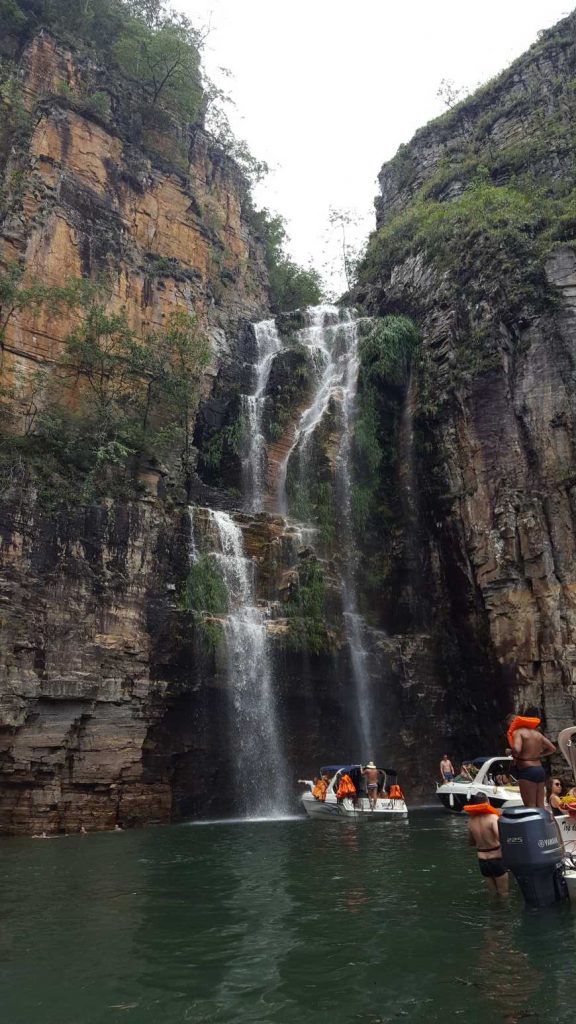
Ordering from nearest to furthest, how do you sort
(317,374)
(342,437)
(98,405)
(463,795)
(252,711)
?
(463,795), (252,711), (98,405), (342,437), (317,374)

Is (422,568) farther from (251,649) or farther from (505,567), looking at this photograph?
(251,649)

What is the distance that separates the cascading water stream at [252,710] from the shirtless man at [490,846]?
39.6 feet

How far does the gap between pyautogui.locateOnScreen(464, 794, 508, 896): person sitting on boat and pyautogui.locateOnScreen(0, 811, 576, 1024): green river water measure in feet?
0.84

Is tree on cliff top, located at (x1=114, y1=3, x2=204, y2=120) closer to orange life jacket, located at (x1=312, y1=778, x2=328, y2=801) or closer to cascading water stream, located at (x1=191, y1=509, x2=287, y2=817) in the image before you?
cascading water stream, located at (x1=191, y1=509, x2=287, y2=817)

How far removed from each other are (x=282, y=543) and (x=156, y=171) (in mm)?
18369

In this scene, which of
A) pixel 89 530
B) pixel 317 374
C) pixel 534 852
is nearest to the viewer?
pixel 534 852

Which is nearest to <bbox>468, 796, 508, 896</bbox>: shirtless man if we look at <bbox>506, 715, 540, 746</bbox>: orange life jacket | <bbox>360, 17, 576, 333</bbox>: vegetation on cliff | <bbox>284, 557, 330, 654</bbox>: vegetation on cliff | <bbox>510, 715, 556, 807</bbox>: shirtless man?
<bbox>510, 715, 556, 807</bbox>: shirtless man

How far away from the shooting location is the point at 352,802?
17469mm

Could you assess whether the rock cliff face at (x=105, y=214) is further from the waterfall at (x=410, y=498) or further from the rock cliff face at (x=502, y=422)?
the waterfall at (x=410, y=498)

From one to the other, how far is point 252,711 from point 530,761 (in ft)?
42.5

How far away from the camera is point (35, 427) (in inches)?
854

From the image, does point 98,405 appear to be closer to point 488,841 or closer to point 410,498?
point 410,498

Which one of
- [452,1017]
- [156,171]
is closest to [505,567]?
[452,1017]

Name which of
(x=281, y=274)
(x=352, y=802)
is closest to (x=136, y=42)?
(x=281, y=274)
